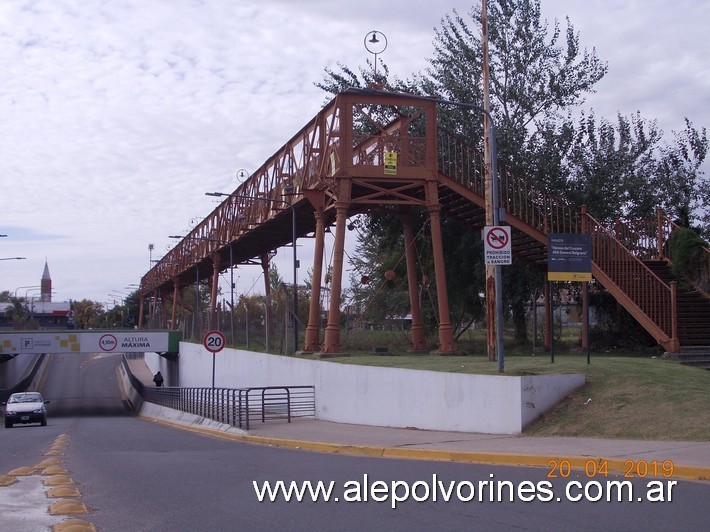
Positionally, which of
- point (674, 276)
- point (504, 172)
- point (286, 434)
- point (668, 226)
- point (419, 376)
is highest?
point (504, 172)

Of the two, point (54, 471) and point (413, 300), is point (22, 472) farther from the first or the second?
point (413, 300)

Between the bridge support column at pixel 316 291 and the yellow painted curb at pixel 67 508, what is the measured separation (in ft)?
54.5

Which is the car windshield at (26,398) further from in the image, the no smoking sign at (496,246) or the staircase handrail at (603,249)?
the no smoking sign at (496,246)

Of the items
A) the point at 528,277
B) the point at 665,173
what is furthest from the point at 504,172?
the point at 665,173

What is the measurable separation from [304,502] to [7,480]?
17.4ft

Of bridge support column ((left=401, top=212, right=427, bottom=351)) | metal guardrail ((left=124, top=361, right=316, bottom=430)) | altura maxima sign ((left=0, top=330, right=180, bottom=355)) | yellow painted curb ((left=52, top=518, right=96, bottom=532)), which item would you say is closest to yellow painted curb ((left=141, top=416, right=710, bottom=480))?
metal guardrail ((left=124, top=361, right=316, bottom=430))

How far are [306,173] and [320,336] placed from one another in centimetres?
569

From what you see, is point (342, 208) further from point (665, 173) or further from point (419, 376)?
point (665, 173)

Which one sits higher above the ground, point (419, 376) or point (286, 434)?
point (419, 376)

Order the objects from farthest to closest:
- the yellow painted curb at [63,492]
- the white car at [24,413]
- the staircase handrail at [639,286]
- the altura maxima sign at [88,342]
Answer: the altura maxima sign at [88,342] → the white car at [24,413] → the staircase handrail at [639,286] → the yellow painted curb at [63,492]

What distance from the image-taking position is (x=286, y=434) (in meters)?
20.4

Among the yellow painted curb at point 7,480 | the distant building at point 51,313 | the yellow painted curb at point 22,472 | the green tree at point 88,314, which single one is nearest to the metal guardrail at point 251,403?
the yellow painted curb at point 22,472

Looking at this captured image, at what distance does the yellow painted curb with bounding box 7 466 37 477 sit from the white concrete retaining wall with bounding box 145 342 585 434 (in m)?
8.38

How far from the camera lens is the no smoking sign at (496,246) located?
18172 millimetres
